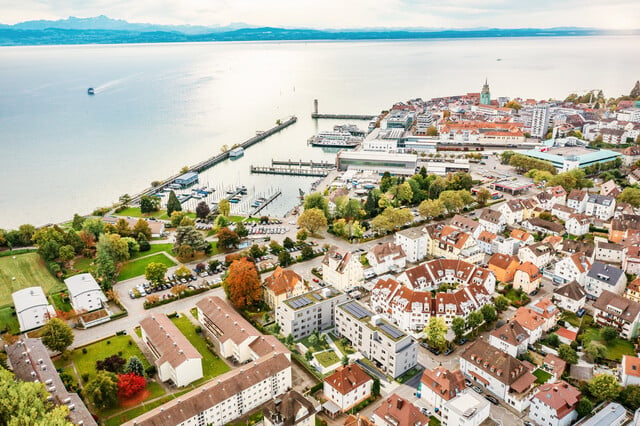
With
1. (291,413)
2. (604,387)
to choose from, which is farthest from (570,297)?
(291,413)

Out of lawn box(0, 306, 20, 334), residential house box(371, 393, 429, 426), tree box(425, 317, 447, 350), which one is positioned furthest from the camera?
lawn box(0, 306, 20, 334)

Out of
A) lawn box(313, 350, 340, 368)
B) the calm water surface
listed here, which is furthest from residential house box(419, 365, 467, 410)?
the calm water surface

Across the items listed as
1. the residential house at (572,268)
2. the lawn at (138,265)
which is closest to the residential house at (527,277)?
the residential house at (572,268)

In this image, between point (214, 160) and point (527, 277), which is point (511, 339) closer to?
point (527, 277)

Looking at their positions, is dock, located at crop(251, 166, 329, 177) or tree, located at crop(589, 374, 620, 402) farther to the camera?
dock, located at crop(251, 166, 329, 177)

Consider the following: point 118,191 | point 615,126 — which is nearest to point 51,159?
point 118,191

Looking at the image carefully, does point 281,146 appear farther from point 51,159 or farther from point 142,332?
point 142,332

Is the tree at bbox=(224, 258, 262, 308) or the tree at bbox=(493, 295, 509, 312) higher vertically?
the tree at bbox=(224, 258, 262, 308)

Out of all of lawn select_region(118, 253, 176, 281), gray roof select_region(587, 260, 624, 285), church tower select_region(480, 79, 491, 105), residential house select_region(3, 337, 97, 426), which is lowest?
lawn select_region(118, 253, 176, 281)

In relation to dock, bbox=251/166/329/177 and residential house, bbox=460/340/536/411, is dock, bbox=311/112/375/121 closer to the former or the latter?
dock, bbox=251/166/329/177
